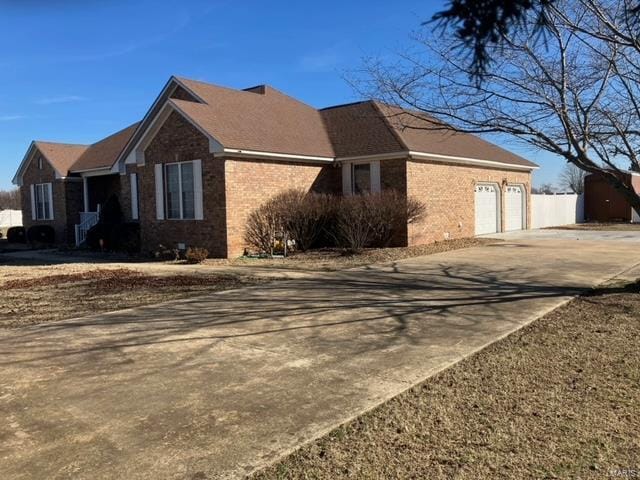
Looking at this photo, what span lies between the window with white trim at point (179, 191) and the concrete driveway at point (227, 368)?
787cm

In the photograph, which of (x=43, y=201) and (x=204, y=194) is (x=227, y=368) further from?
(x=43, y=201)

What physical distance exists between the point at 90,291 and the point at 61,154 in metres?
18.4

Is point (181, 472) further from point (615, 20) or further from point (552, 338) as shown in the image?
point (615, 20)

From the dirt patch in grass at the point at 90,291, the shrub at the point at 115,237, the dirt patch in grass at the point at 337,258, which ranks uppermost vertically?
the shrub at the point at 115,237

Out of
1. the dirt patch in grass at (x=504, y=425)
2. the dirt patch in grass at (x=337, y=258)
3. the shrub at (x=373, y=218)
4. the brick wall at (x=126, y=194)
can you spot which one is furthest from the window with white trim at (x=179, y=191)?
the dirt patch in grass at (x=504, y=425)

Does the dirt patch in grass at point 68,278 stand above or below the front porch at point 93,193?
below

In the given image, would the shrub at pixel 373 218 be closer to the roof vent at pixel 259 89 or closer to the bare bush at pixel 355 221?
the bare bush at pixel 355 221

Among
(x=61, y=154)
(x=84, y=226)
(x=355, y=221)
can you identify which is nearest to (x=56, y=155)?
(x=61, y=154)

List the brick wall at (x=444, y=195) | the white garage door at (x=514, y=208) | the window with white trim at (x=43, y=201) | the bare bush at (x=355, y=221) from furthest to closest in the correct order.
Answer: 1. the window with white trim at (x=43, y=201)
2. the white garage door at (x=514, y=208)
3. the brick wall at (x=444, y=195)
4. the bare bush at (x=355, y=221)

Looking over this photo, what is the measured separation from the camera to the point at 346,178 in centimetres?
1981

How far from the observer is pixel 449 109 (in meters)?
9.88

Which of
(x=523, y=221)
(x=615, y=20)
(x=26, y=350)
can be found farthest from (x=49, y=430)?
(x=523, y=221)

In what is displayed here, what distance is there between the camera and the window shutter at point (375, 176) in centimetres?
1881

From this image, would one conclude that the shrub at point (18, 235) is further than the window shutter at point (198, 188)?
Yes
